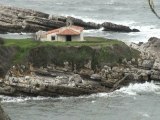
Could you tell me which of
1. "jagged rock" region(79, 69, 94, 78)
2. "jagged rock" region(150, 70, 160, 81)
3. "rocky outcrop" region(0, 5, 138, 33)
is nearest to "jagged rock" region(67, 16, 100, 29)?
"rocky outcrop" region(0, 5, 138, 33)

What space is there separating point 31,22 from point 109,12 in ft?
82.9

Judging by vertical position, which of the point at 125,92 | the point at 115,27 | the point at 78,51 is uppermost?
the point at 115,27

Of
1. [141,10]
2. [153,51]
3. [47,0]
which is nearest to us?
[153,51]

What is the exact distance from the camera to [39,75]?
5194 cm

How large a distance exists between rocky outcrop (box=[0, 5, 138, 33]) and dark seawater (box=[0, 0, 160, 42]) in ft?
8.57

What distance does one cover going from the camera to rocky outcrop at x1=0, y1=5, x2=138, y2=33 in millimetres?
83125

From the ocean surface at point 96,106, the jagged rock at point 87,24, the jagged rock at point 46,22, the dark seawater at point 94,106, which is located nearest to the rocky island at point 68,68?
the ocean surface at point 96,106

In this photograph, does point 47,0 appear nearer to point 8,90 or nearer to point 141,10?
point 141,10

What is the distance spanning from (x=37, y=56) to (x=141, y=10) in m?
57.1

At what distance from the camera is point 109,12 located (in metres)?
107

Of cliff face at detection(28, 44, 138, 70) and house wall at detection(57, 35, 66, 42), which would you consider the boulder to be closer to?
cliff face at detection(28, 44, 138, 70)

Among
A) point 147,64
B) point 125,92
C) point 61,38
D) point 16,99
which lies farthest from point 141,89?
point 61,38

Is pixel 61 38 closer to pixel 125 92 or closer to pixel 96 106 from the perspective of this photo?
pixel 125 92

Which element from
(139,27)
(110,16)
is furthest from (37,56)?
(110,16)
